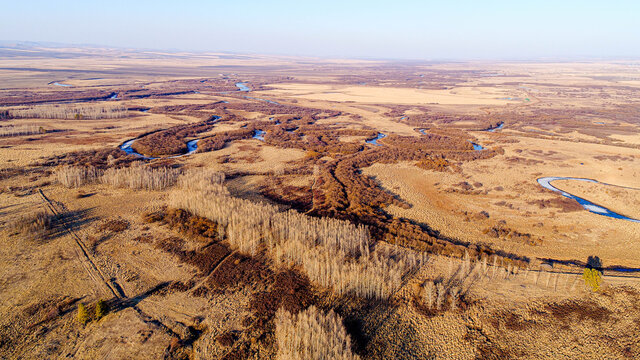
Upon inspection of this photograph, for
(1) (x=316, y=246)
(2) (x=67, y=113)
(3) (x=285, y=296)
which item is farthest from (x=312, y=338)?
(2) (x=67, y=113)

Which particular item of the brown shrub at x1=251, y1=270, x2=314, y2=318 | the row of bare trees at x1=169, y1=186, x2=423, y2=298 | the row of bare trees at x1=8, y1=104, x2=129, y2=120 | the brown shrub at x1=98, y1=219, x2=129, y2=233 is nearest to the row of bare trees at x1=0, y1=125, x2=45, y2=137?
the row of bare trees at x1=8, y1=104, x2=129, y2=120

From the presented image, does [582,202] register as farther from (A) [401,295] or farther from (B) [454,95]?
(B) [454,95]

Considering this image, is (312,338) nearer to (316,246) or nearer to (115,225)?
(316,246)

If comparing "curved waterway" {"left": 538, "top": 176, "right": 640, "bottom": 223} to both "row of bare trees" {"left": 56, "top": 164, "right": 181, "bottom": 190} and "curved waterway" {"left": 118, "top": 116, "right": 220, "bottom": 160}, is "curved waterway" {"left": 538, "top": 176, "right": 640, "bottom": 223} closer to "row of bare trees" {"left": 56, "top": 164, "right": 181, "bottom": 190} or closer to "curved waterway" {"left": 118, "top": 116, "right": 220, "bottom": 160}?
"row of bare trees" {"left": 56, "top": 164, "right": 181, "bottom": 190}

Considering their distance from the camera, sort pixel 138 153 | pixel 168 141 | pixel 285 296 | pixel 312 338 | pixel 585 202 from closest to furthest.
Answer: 1. pixel 312 338
2. pixel 285 296
3. pixel 585 202
4. pixel 138 153
5. pixel 168 141

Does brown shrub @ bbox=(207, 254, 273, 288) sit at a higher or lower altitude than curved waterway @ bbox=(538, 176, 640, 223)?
lower

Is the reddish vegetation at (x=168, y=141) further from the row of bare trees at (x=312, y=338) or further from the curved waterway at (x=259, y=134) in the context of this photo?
the row of bare trees at (x=312, y=338)

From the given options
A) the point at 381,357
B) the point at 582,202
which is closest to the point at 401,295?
the point at 381,357

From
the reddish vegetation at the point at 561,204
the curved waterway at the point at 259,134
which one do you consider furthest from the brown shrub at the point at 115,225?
the reddish vegetation at the point at 561,204
